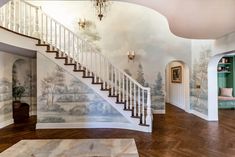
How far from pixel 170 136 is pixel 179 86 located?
225 inches

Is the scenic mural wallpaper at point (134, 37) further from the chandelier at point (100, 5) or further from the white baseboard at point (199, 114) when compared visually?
the chandelier at point (100, 5)

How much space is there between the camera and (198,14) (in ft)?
13.5

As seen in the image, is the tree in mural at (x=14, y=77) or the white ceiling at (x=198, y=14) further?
the tree in mural at (x=14, y=77)

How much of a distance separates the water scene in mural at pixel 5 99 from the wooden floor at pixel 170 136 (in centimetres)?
43

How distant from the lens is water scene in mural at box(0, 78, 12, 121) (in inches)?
255

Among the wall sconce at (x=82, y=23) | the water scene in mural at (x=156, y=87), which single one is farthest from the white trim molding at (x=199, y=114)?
the wall sconce at (x=82, y=23)

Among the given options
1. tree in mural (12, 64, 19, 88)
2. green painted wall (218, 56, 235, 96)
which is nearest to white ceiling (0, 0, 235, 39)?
tree in mural (12, 64, 19, 88)

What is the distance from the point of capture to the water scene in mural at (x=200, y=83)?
7629 millimetres

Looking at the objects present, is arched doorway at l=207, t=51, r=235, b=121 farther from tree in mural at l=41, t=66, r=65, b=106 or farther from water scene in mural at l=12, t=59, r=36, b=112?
water scene in mural at l=12, t=59, r=36, b=112

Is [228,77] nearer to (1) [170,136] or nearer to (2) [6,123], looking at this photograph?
(1) [170,136]

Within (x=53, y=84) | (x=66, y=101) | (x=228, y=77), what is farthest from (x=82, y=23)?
(x=228, y=77)

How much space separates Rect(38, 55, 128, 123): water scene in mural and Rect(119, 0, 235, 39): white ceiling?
2.83m

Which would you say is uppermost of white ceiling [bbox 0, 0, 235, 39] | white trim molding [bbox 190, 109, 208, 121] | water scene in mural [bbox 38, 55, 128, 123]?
white ceiling [bbox 0, 0, 235, 39]

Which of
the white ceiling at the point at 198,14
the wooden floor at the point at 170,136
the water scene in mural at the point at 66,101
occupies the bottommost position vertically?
the wooden floor at the point at 170,136
